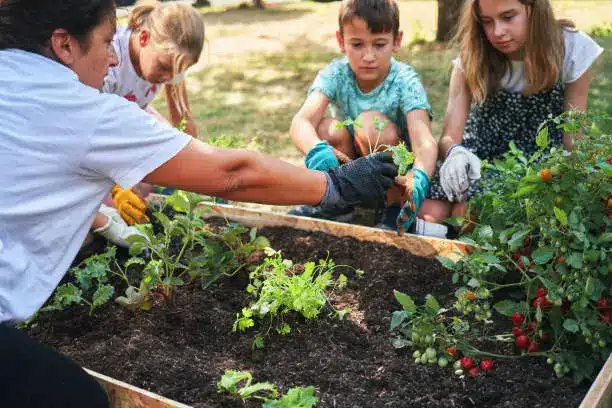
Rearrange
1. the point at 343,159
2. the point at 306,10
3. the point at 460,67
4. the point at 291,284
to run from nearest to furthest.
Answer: the point at 291,284
the point at 343,159
the point at 460,67
the point at 306,10

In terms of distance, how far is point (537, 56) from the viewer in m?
3.02

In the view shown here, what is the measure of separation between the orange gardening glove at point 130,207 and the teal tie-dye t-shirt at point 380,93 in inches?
39.5

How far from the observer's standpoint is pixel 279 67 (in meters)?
7.22

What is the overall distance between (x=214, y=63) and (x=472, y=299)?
6.15 m

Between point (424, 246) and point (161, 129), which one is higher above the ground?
point (161, 129)

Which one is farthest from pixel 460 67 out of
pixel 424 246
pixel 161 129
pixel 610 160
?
pixel 161 129

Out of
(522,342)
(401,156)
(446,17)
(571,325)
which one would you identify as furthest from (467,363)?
(446,17)

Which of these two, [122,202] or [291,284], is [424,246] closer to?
[291,284]

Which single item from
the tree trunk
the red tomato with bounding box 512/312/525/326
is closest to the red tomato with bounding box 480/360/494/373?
the red tomato with bounding box 512/312/525/326

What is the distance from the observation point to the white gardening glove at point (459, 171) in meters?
2.85

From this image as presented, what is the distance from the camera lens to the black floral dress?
314 cm

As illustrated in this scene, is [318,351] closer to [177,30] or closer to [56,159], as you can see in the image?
[56,159]

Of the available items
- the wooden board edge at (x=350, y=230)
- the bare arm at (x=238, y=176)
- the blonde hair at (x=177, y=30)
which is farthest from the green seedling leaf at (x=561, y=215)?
the blonde hair at (x=177, y=30)

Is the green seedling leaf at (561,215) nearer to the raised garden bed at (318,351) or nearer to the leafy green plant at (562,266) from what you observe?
the leafy green plant at (562,266)
